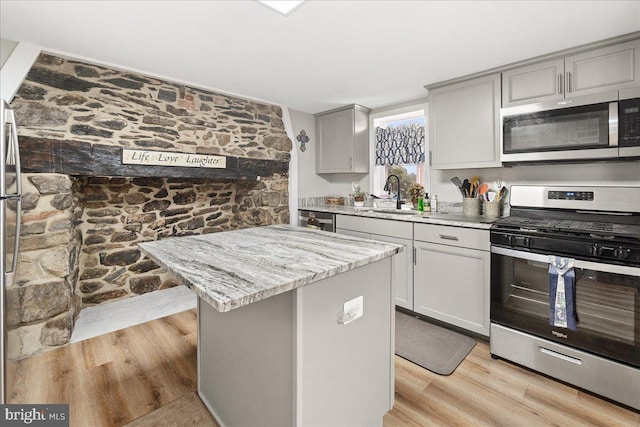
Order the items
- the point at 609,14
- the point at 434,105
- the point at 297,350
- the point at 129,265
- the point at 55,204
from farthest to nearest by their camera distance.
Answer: the point at 129,265 → the point at 434,105 → the point at 55,204 → the point at 609,14 → the point at 297,350

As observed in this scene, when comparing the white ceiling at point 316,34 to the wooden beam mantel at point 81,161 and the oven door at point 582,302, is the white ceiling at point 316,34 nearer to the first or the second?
the wooden beam mantel at point 81,161

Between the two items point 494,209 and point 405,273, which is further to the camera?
point 405,273

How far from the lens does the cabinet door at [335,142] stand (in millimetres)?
3955

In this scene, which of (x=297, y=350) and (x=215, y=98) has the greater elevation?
(x=215, y=98)

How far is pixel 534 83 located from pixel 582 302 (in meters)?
1.67

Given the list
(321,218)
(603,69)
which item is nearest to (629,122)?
(603,69)

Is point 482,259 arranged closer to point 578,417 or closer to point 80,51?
point 578,417

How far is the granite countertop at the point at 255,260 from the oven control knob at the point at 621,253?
130 cm

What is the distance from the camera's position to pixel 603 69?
2.16 meters

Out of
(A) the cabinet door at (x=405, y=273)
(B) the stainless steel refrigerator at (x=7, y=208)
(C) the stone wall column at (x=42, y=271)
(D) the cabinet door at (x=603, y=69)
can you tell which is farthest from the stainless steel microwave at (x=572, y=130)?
(C) the stone wall column at (x=42, y=271)

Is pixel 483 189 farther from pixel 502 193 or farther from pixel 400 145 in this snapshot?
pixel 400 145

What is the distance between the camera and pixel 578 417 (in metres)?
1.68

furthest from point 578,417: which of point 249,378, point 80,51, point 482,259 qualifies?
point 80,51

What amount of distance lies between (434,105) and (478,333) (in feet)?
6.91
